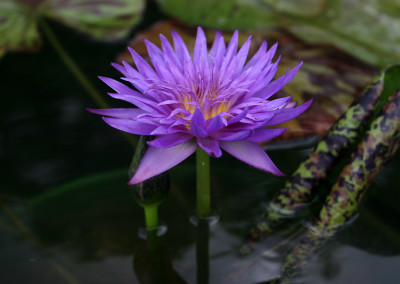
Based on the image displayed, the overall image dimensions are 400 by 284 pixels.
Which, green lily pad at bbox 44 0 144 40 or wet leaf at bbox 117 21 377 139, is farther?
green lily pad at bbox 44 0 144 40

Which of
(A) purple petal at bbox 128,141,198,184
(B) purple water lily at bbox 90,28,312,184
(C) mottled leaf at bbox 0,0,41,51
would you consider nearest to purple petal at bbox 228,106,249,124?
(B) purple water lily at bbox 90,28,312,184

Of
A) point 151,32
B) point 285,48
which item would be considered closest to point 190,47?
point 151,32

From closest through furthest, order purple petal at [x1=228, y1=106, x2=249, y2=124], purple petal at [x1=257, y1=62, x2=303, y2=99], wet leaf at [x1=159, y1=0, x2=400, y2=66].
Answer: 1. purple petal at [x1=228, y1=106, x2=249, y2=124]
2. purple petal at [x1=257, y1=62, x2=303, y2=99]
3. wet leaf at [x1=159, y1=0, x2=400, y2=66]

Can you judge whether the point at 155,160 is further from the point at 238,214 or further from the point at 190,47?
the point at 190,47

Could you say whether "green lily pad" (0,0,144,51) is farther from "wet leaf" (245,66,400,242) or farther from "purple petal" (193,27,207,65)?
"wet leaf" (245,66,400,242)

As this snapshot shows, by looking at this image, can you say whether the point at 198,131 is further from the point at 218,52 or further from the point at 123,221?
the point at 123,221

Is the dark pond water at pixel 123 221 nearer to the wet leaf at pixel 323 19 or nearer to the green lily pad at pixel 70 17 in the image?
the green lily pad at pixel 70 17

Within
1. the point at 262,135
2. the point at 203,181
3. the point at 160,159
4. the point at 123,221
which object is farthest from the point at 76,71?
the point at 262,135
